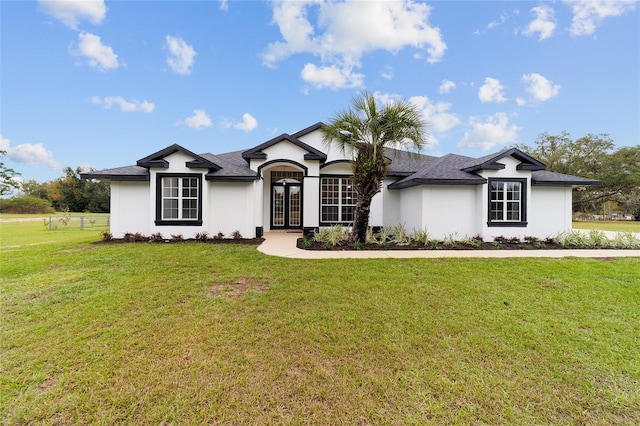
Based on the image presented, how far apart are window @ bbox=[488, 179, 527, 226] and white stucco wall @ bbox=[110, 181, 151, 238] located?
15.6 m

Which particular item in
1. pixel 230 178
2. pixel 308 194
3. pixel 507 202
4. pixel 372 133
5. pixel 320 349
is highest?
pixel 372 133

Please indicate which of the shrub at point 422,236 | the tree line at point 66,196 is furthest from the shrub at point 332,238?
the tree line at point 66,196

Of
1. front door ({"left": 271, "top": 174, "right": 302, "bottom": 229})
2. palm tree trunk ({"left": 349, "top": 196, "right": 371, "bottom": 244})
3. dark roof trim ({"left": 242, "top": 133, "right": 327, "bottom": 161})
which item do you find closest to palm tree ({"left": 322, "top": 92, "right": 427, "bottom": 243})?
palm tree trunk ({"left": 349, "top": 196, "right": 371, "bottom": 244})

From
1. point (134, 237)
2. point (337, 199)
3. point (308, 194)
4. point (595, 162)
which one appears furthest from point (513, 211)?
point (595, 162)

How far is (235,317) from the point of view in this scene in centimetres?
415

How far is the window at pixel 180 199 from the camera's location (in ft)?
37.6

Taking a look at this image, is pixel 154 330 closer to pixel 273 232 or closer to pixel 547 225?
pixel 273 232

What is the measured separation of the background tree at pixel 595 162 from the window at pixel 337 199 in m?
34.4

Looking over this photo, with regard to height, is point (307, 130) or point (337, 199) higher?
point (307, 130)

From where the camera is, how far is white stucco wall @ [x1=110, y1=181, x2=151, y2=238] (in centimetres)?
1201

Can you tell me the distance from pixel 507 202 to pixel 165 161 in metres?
15.1

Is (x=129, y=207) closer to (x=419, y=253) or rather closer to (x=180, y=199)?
(x=180, y=199)

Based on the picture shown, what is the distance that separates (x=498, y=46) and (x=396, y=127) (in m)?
11.2

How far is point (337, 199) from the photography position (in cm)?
1384
